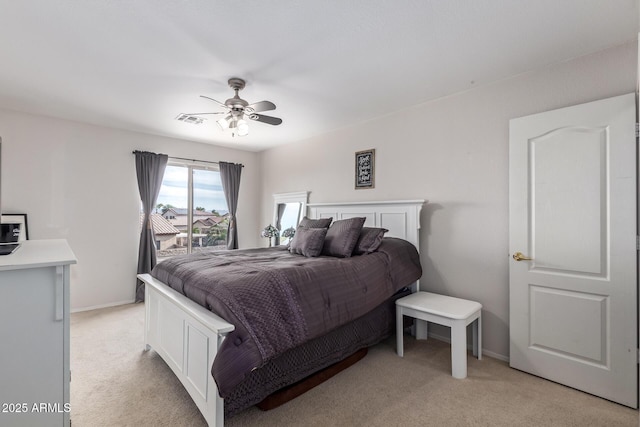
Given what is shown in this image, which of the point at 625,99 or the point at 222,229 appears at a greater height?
the point at 625,99

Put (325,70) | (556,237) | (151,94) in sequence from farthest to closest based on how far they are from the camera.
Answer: (151,94), (325,70), (556,237)

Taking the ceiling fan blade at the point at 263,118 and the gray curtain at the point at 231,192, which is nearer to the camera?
the ceiling fan blade at the point at 263,118

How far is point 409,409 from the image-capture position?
6.55 ft

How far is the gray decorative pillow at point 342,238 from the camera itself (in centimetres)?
298

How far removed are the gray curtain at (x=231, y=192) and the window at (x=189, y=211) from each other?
92 millimetres

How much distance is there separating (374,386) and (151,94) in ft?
11.3

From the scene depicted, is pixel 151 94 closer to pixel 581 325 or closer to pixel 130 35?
Answer: pixel 130 35

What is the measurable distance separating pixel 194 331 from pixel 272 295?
1.86 ft

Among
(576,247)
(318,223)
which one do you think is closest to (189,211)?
(318,223)

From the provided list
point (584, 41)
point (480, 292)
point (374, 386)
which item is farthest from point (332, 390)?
point (584, 41)


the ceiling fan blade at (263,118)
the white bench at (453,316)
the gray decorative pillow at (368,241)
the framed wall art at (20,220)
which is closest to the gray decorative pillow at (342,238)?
the gray decorative pillow at (368,241)

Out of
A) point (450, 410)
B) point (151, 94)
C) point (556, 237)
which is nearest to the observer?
point (450, 410)

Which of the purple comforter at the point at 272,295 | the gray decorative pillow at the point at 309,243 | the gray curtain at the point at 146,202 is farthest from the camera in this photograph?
the gray curtain at the point at 146,202

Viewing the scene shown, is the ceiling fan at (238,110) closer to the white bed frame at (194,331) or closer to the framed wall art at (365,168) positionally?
the framed wall art at (365,168)
